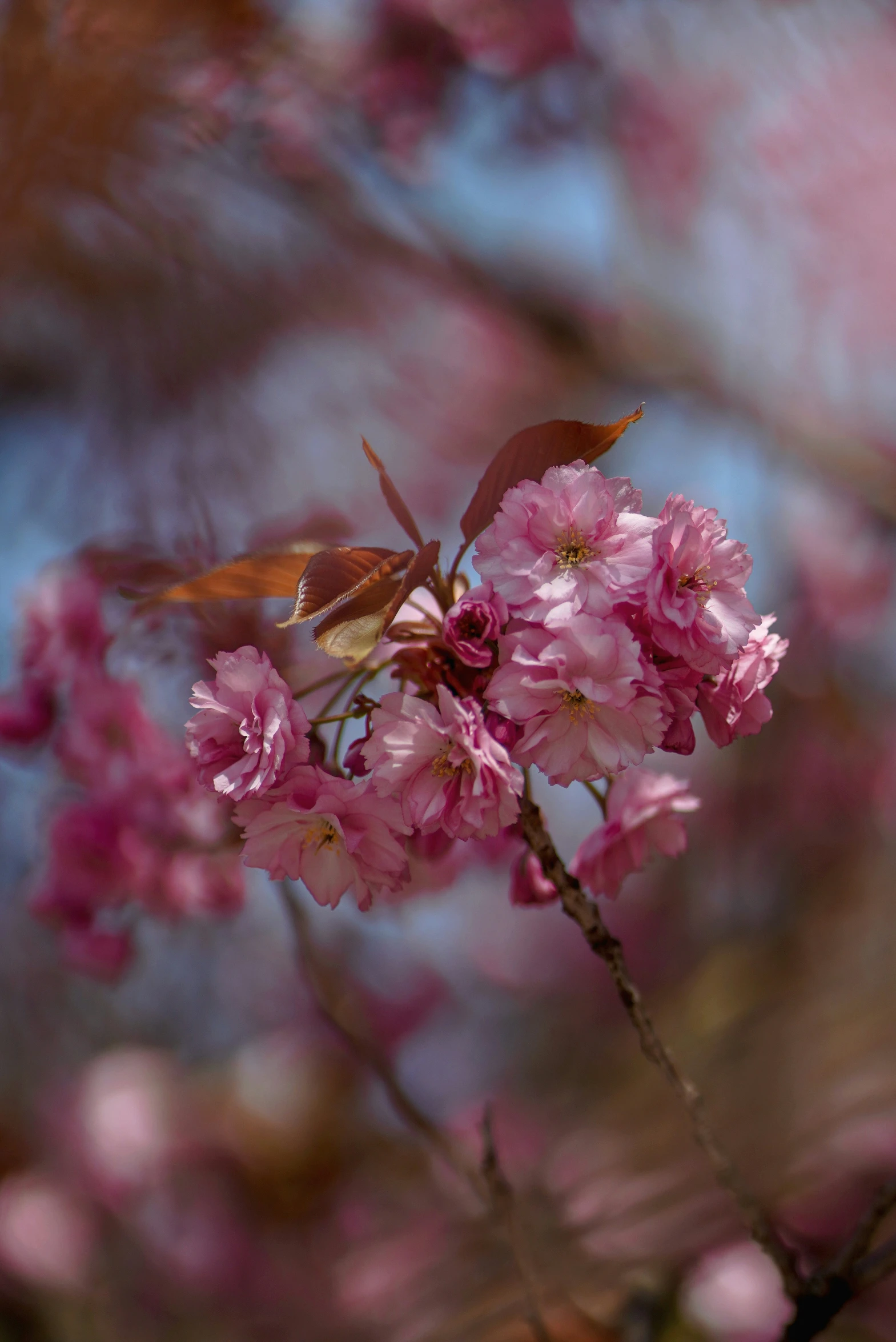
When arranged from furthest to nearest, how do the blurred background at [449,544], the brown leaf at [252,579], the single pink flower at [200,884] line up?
the single pink flower at [200,884], the blurred background at [449,544], the brown leaf at [252,579]

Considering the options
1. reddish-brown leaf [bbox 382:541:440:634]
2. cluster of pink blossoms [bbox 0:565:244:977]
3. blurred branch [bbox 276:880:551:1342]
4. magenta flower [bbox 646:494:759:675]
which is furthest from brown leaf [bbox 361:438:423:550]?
cluster of pink blossoms [bbox 0:565:244:977]

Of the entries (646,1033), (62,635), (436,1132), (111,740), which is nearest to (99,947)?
(111,740)

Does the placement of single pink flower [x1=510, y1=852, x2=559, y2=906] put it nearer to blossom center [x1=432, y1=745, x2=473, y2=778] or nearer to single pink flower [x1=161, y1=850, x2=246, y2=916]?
blossom center [x1=432, y1=745, x2=473, y2=778]

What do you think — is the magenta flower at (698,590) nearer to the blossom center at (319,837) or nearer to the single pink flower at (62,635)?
the blossom center at (319,837)

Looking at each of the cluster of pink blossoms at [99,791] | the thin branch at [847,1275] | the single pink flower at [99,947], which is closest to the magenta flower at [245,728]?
the thin branch at [847,1275]

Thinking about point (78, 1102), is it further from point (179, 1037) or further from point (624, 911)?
point (624, 911)

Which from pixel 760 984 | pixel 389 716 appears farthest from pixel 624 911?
pixel 389 716

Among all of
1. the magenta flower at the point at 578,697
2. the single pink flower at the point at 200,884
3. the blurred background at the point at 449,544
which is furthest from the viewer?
the single pink flower at the point at 200,884
